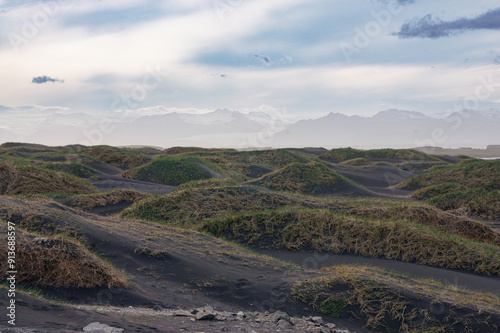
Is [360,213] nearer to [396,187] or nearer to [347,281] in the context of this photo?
[347,281]

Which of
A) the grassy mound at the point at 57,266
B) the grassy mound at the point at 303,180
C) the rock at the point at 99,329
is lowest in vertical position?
the rock at the point at 99,329

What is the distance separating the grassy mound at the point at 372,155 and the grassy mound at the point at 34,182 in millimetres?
24920

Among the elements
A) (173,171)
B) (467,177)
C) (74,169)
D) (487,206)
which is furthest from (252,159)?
(487,206)

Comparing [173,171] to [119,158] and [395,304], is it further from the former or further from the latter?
[395,304]

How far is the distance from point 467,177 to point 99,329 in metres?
21.6

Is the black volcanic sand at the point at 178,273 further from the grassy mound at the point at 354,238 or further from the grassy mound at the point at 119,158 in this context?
the grassy mound at the point at 119,158

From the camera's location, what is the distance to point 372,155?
128 feet

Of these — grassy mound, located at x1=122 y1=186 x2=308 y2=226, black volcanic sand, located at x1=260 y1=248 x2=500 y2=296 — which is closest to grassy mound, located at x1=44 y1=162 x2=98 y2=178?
grassy mound, located at x1=122 y1=186 x2=308 y2=226

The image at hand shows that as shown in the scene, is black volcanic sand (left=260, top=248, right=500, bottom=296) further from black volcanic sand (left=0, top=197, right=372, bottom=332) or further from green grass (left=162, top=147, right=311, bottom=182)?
green grass (left=162, top=147, right=311, bottom=182)

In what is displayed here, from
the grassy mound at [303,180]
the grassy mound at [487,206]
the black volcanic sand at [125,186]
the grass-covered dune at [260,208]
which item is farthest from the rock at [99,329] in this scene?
the grassy mound at [303,180]

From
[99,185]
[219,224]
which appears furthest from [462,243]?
[99,185]

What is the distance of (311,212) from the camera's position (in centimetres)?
1066

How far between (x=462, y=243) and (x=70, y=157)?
79.9 feet

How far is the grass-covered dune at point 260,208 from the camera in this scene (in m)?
11.6
